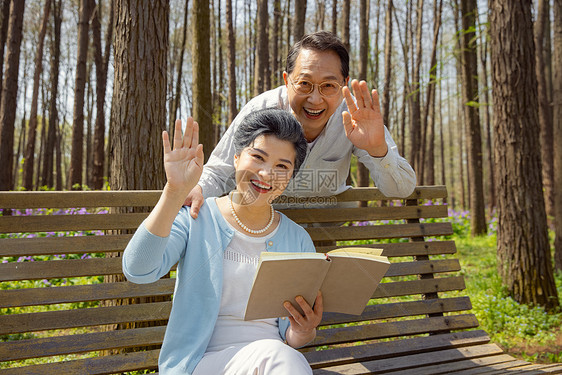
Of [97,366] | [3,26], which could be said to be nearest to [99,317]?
[97,366]

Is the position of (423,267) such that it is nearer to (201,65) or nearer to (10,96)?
(201,65)

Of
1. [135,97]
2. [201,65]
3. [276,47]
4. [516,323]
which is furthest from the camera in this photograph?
[276,47]

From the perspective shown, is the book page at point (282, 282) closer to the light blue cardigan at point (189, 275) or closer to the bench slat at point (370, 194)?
the light blue cardigan at point (189, 275)

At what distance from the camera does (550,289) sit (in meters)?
4.68

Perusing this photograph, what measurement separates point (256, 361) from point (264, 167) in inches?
30.7

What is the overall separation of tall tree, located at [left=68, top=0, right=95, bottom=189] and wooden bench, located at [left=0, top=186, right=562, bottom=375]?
25.5ft

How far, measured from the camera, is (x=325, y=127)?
2.66 meters

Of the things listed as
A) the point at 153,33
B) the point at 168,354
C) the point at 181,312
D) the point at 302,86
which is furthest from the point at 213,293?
the point at 153,33

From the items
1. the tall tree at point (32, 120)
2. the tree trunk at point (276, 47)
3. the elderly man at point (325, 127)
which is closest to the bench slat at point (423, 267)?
the elderly man at point (325, 127)

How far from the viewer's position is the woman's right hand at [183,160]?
1.59 metres

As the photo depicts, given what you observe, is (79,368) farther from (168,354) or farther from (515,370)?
(515,370)

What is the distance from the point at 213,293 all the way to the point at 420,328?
157 centimetres

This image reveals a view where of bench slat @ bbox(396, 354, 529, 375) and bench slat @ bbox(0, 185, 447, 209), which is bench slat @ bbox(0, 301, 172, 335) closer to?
bench slat @ bbox(0, 185, 447, 209)

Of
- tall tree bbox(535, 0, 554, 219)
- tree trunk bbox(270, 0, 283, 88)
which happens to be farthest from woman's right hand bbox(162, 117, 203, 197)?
tree trunk bbox(270, 0, 283, 88)
